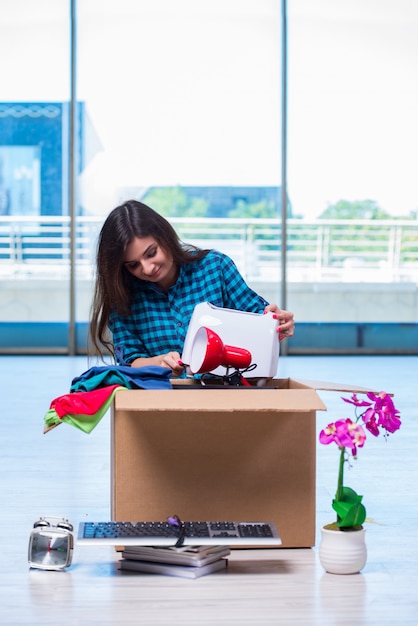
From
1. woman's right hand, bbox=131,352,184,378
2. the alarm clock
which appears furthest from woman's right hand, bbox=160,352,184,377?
the alarm clock

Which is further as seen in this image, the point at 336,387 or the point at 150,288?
the point at 150,288

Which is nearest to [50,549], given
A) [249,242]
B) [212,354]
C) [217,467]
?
[217,467]

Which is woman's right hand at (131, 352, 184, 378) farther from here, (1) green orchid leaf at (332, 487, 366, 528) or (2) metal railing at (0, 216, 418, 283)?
(2) metal railing at (0, 216, 418, 283)

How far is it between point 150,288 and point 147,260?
16cm

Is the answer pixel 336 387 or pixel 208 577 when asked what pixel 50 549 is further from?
pixel 336 387

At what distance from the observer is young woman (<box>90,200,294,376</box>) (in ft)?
7.89

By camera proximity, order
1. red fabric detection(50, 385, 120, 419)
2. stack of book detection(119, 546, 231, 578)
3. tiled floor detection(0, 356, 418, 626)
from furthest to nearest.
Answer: red fabric detection(50, 385, 120, 419), stack of book detection(119, 546, 231, 578), tiled floor detection(0, 356, 418, 626)

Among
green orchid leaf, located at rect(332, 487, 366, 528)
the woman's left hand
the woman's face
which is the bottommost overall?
green orchid leaf, located at rect(332, 487, 366, 528)

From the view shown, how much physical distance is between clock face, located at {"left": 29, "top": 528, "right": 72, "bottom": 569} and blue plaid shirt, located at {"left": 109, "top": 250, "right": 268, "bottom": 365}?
70 cm

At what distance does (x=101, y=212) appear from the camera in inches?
289

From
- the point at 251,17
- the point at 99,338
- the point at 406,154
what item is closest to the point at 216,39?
the point at 251,17

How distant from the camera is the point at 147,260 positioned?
7.90 ft

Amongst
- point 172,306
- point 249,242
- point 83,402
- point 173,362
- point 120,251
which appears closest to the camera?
point 83,402

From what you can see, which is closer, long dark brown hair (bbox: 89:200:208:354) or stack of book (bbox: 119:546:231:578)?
stack of book (bbox: 119:546:231:578)
